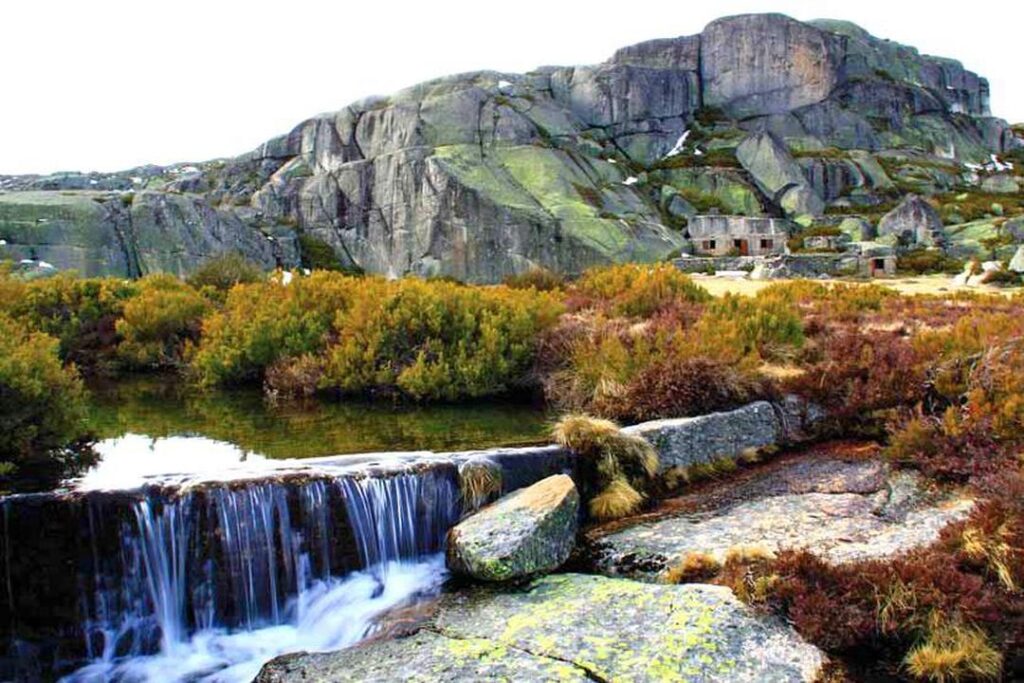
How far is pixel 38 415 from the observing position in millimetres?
9484

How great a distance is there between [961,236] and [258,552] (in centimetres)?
5610

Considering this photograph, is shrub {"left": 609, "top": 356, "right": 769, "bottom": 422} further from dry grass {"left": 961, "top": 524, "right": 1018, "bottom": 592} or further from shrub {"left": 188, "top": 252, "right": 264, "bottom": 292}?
shrub {"left": 188, "top": 252, "right": 264, "bottom": 292}

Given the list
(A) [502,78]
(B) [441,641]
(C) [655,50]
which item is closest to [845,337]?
(B) [441,641]

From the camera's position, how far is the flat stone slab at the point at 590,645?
6023 millimetres

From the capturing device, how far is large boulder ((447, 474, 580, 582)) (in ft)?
25.2

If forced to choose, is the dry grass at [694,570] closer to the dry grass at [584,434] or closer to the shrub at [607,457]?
the shrub at [607,457]

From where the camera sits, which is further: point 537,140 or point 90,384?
point 537,140

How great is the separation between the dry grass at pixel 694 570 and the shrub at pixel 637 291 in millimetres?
8685

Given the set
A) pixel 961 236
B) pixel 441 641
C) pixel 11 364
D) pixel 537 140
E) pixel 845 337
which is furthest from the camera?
pixel 537 140

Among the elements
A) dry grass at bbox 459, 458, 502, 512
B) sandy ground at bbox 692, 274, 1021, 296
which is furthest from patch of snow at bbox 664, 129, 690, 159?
dry grass at bbox 459, 458, 502, 512

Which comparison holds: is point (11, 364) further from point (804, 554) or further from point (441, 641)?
point (804, 554)

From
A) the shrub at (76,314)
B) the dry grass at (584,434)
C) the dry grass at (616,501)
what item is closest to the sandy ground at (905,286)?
the dry grass at (584,434)

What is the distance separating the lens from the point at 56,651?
6.98 m

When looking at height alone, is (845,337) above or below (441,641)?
above
